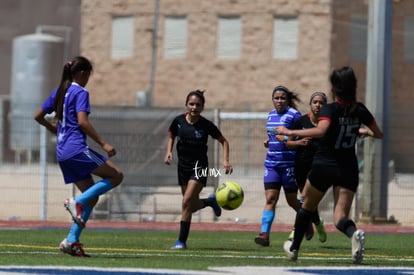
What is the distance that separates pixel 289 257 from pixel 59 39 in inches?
1194

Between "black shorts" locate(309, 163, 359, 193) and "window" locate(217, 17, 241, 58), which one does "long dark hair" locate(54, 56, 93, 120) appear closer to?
"black shorts" locate(309, 163, 359, 193)

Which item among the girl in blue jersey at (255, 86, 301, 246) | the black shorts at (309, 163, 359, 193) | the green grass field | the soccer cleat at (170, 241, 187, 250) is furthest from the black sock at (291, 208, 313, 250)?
the girl in blue jersey at (255, 86, 301, 246)

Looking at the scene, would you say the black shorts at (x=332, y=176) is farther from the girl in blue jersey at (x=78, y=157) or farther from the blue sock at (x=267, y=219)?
the blue sock at (x=267, y=219)

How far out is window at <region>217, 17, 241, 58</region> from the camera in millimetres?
41344

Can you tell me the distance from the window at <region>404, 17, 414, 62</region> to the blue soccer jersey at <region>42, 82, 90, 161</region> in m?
28.7

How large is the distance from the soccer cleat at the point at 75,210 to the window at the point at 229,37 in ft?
92.5

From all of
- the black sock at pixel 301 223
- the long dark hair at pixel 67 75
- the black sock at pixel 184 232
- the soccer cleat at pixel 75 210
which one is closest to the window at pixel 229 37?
the black sock at pixel 184 232

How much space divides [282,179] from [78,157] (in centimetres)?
432

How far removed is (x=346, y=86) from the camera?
1281 cm

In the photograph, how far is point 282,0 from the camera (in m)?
40.8

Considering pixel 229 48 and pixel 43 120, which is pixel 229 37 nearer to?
pixel 229 48

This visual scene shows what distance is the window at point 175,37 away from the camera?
42.0 meters

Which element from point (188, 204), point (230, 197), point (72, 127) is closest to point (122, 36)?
point (230, 197)

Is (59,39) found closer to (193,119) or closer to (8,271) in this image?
(193,119)
